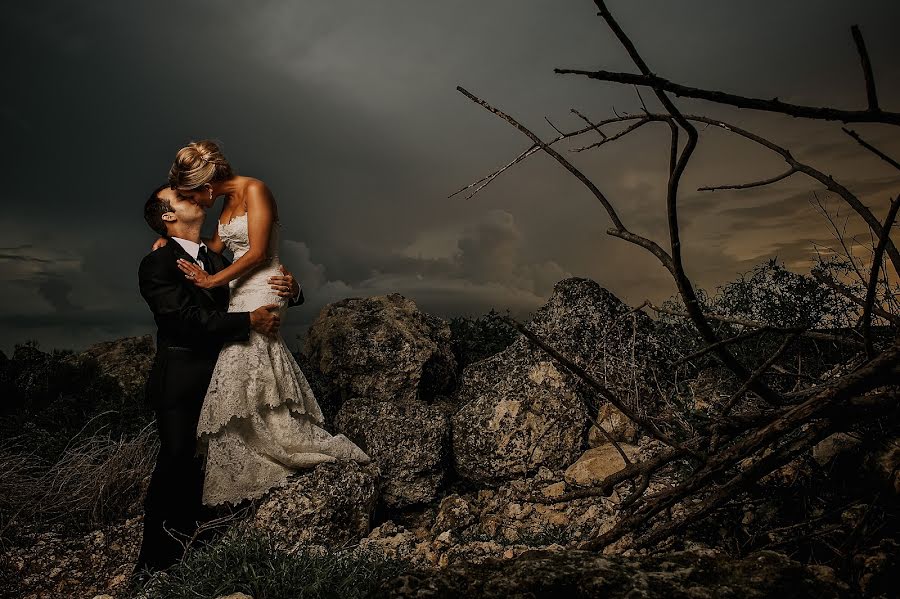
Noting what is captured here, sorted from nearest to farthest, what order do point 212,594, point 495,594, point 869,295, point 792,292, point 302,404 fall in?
point 495,594 → point 869,295 → point 212,594 → point 302,404 → point 792,292

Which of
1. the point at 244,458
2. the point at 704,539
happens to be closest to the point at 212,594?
the point at 244,458

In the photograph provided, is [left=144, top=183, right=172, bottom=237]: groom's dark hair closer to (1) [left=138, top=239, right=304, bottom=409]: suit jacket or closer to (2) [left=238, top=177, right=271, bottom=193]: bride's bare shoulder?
(1) [left=138, top=239, right=304, bottom=409]: suit jacket

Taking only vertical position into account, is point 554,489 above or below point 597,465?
below

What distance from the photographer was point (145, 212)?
15.5 ft

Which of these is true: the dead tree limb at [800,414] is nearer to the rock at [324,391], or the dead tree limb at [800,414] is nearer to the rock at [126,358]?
the rock at [324,391]

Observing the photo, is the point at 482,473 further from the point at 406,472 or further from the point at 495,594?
the point at 495,594

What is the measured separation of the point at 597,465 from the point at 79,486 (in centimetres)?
511

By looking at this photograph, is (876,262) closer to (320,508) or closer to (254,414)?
(320,508)

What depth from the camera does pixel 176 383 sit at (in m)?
A: 4.50

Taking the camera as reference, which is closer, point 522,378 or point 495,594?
point 495,594

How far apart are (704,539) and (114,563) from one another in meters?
4.88

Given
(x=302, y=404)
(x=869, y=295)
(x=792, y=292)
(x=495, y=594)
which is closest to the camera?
(x=495, y=594)

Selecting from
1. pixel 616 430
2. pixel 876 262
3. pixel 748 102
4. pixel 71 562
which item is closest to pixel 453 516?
pixel 616 430

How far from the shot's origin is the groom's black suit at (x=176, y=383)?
4.36m
